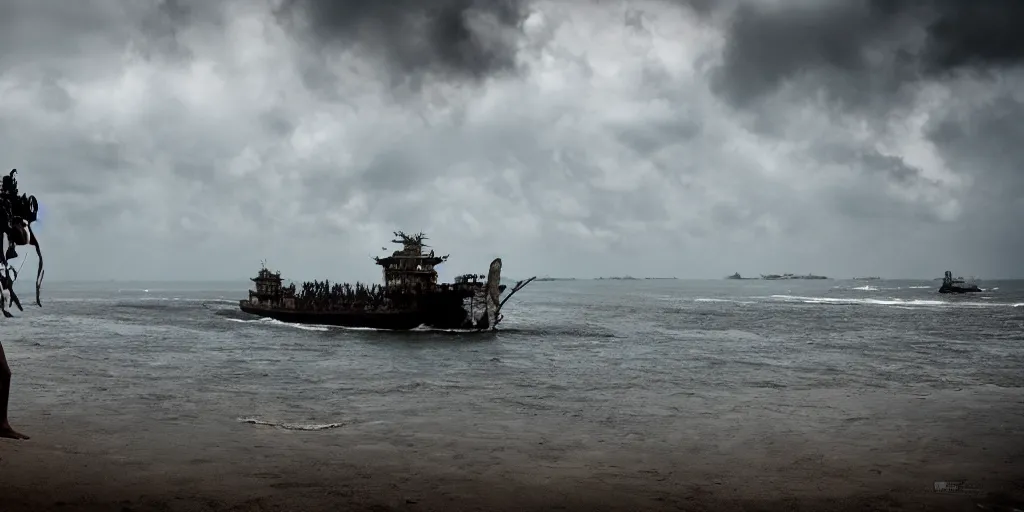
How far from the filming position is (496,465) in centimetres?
1276

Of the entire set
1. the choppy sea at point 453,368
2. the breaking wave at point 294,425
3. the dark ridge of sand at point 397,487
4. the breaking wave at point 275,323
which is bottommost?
the breaking wave at point 275,323

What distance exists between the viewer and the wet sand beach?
34.7 feet

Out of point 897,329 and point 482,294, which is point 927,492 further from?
point 897,329

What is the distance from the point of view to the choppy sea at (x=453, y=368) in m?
19.6

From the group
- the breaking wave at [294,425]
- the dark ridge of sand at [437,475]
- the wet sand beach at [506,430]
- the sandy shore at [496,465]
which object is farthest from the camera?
the breaking wave at [294,425]

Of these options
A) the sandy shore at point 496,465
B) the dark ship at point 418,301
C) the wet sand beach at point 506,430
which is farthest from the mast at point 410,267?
the sandy shore at point 496,465

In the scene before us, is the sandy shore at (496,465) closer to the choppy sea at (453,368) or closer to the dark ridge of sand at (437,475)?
the dark ridge of sand at (437,475)

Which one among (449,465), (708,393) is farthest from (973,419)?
(449,465)

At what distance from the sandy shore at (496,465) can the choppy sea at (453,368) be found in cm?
204

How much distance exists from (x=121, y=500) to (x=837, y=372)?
28.8 meters

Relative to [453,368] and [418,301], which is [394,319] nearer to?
[418,301]

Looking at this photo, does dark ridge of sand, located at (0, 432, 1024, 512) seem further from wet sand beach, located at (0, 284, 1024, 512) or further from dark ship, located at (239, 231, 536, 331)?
dark ship, located at (239, 231, 536, 331)

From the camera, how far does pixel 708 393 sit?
23.6 meters

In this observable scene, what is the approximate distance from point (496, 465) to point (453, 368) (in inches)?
726
